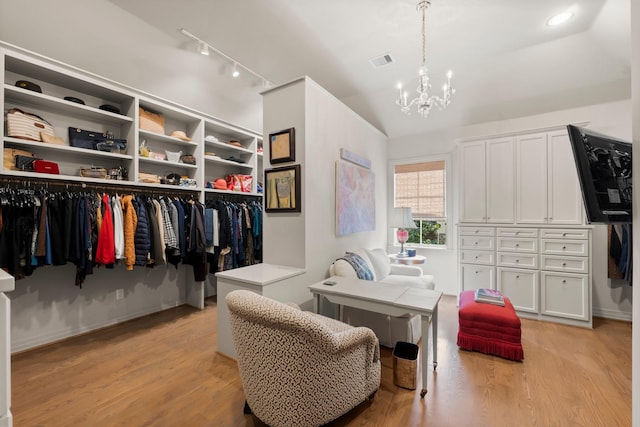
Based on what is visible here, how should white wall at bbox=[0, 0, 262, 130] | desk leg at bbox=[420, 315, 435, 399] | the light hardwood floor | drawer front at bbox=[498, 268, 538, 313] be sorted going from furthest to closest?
drawer front at bbox=[498, 268, 538, 313]
white wall at bbox=[0, 0, 262, 130]
desk leg at bbox=[420, 315, 435, 399]
the light hardwood floor

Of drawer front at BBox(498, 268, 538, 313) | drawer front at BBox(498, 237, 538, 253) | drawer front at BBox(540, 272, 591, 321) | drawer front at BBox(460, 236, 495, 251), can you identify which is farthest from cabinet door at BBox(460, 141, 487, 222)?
drawer front at BBox(540, 272, 591, 321)

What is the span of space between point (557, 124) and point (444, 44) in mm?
1927

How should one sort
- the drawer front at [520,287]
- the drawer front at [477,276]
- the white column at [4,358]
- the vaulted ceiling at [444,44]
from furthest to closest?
1. the drawer front at [477,276]
2. the drawer front at [520,287]
3. the vaulted ceiling at [444,44]
4. the white column at [4,358]

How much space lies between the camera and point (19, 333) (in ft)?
8.16

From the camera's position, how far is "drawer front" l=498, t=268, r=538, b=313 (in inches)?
130

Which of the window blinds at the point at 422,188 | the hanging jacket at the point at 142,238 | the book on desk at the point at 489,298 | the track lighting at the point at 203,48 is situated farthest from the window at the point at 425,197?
the hanging jacket at the point at 142,238

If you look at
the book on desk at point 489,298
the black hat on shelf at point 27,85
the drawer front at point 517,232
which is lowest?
the book on desk at point 489,298

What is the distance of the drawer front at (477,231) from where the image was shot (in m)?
3.55

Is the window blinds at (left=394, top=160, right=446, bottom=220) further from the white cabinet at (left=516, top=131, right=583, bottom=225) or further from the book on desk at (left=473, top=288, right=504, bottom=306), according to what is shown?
the book on desk at (left=473, top=288, right=504, bottom=306)

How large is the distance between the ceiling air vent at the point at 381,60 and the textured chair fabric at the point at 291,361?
3.11 m

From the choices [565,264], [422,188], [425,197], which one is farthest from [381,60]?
[565,264]

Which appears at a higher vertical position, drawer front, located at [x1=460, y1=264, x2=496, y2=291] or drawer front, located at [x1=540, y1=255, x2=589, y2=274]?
drawer front, located at [x1=540, y1=255, x2=589, y2=274]

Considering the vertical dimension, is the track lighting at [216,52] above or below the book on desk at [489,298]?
above

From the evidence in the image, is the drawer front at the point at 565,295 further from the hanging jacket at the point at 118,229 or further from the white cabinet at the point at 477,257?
the hanging jacket at the point at 118,229
